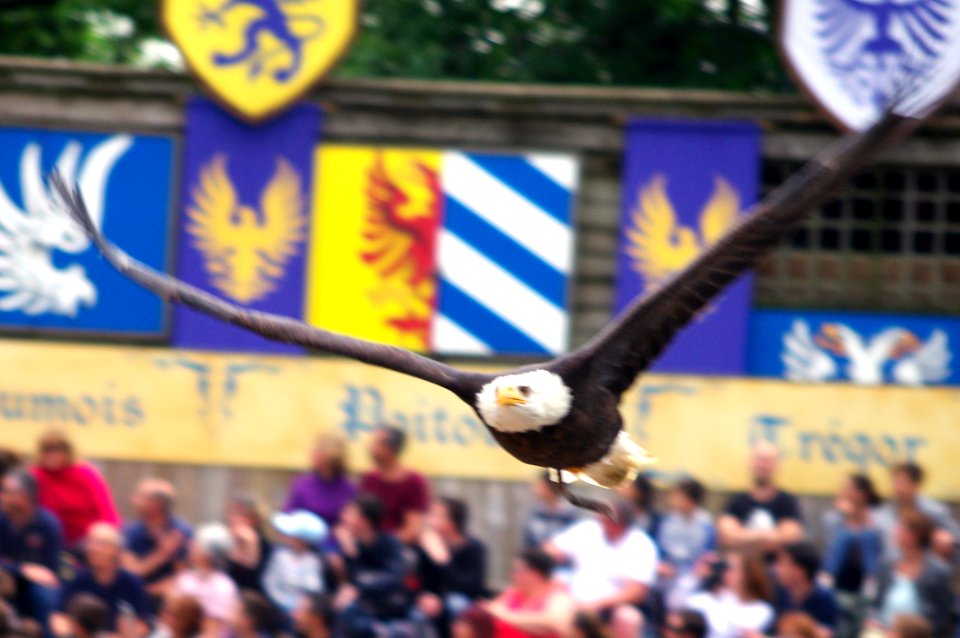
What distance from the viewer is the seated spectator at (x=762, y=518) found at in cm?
942

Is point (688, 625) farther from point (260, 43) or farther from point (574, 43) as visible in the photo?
point (574, 43)

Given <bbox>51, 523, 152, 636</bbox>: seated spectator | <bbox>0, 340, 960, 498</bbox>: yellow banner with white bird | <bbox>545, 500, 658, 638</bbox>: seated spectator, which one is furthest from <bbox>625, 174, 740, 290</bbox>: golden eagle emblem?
<bbox>51, 523, 152, 636</bbox>: seated spectator

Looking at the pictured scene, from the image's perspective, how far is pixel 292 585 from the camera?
9562 mm

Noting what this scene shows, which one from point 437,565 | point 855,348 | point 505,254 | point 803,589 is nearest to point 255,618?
point 437,565

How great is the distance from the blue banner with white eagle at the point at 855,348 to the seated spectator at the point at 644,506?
2272 millimetres

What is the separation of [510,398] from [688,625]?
1846 mm

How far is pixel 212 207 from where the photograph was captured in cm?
1255

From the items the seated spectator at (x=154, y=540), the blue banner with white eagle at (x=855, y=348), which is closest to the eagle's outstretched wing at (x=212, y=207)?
the seated spectator at (x=154, y=540)

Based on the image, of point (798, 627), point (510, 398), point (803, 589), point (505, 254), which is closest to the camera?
point (510, 398)

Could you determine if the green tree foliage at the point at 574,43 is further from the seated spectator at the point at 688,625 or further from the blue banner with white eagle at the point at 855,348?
the seated spectator at the point at 688,625

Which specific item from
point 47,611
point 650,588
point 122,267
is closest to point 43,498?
point 47,611

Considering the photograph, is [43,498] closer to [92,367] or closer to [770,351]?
[92,367]

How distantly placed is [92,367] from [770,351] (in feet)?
14.1

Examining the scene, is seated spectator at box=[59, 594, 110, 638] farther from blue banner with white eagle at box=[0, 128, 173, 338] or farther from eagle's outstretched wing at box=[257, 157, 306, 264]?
eagle's outstretched wing at box=[257, 157, 306, 264]
